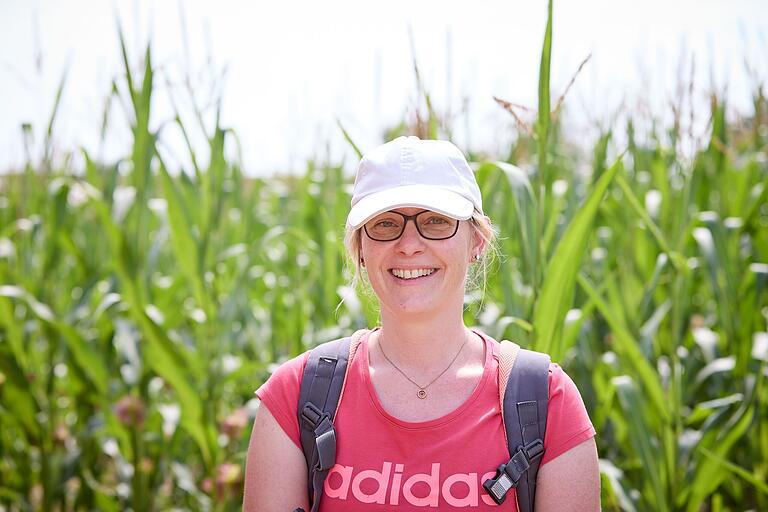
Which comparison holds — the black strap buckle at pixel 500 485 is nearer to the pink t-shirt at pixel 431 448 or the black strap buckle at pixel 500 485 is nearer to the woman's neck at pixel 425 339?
the pink t-shirt at pixel 431 448

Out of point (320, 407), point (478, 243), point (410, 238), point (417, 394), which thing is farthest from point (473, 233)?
→ point (320, 407)

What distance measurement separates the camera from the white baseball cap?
4.09 ft

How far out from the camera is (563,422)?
1219 mm

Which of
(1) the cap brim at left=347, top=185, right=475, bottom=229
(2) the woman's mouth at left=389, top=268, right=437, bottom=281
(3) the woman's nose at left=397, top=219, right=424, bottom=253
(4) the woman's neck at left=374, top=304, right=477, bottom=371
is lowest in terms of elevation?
(4) the woman's neck at left=374, top=304, right=477, bottom=371

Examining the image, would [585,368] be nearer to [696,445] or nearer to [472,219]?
[696,445]

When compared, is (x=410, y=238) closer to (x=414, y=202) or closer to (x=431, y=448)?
(x=414, y=202)

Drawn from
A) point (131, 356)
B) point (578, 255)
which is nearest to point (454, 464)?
point (578, 255)

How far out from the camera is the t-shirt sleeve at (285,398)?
132 centimetres

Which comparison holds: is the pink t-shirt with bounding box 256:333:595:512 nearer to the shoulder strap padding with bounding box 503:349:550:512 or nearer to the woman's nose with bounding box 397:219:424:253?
the shoulder strap padding with bounding box 503:349:550:512

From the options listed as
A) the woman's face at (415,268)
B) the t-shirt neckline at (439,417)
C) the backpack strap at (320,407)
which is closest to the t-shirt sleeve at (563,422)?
the t-shirt neckline at (439,417)

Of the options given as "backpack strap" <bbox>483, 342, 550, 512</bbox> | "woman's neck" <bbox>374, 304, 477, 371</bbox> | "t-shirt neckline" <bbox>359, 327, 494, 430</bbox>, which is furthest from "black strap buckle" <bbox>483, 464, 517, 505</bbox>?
"woman's neck" <bbox>374, 304, 477, 371</bbox>

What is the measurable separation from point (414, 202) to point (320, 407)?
409 mm

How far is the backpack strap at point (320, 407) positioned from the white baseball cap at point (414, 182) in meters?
0.26

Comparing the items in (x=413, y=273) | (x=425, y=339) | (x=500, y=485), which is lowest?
(x=500, y=485)
